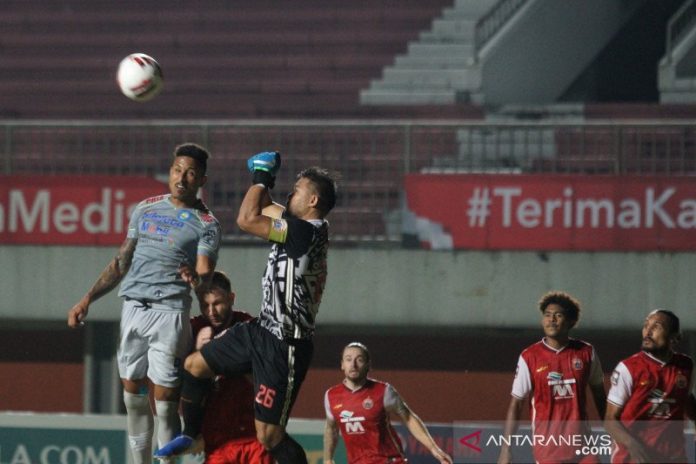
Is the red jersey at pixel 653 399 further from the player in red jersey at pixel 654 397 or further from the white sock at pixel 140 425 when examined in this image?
the white sock at pixel 140 425

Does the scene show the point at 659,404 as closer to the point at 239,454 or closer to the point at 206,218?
the point at 239,454

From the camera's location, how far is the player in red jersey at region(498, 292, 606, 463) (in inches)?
328

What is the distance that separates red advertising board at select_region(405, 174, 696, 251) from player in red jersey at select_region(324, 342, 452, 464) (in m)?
3.80

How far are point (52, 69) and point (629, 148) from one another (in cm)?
1073

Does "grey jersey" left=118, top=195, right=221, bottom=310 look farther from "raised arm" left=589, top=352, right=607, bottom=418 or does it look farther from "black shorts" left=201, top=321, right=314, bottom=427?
"raised arm" left=589, top=352, right=607, bottom=418

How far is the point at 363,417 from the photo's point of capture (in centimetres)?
876

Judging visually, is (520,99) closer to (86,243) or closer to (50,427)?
(86,243)

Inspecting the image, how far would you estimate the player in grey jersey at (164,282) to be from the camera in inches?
295

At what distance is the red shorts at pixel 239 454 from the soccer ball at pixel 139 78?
268 centimetres

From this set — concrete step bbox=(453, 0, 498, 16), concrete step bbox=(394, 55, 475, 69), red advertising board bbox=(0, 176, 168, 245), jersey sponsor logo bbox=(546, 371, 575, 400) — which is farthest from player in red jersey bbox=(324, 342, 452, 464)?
concrete step bbox=(453, 0, 498, 16)

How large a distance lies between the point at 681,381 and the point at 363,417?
2145 millimetres

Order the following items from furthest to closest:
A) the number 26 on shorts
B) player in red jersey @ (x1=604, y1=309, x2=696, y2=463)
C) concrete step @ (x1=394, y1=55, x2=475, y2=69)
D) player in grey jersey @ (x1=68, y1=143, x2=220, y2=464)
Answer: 1. concrete step @ (x1=394, y1=55, x2=475, y2=69)
2. player in red jersey @ (x1=604, y1=309, x2=696, y2=463)
3. player in grey jersey @ (x1=68, y1=143, x2=220, y2=464)
4. the number 26 on shorts

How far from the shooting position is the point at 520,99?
62.6 feet

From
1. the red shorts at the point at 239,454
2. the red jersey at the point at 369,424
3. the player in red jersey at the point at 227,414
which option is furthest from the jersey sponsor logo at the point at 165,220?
the red jersey at the point at 369,424
